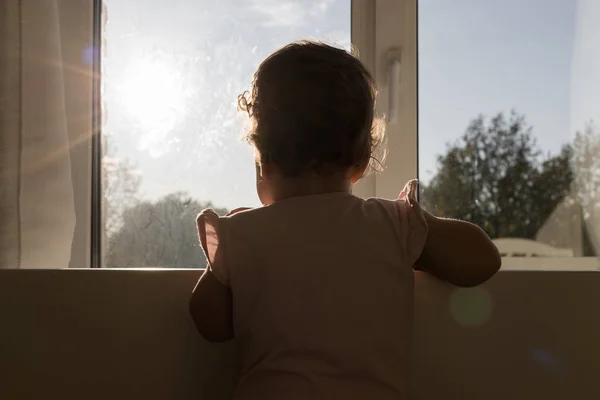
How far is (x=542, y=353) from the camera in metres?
0.91

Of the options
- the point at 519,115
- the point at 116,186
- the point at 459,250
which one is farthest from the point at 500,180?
the point at 116,186

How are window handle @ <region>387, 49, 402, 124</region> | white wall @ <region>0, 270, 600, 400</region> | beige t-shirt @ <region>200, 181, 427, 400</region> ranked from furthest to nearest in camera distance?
window handle @ <region>387, 49, 402, 124</region> < white wall @ <region>0, 270, 600, 400</region> < beige t-shirt @ <region>200, 181, 427, 400</region>

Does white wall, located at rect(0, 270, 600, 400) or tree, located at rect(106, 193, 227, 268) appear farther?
tree, located at rect(106, 193, 227, 268)

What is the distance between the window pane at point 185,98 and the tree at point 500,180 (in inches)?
15.3

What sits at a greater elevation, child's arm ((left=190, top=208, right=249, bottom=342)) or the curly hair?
the curly hair

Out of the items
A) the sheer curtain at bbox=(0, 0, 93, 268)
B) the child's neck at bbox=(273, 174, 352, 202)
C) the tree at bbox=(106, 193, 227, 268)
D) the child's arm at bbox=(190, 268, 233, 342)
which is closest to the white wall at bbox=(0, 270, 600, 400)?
the child's arm at bbox=(190, 268, 233, 342)

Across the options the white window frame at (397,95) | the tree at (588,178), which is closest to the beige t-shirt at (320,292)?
the white window frame at (397,95)

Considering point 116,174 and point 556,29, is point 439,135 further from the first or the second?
point 116,174

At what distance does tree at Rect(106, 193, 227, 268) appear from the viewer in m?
1.42

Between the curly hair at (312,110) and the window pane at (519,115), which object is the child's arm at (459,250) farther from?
the window pane at (519,115)

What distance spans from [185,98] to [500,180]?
2.49 feet

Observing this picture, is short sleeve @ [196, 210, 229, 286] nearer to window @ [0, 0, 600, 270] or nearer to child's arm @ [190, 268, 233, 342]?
child's arm @ [190, 268, 233, 342]

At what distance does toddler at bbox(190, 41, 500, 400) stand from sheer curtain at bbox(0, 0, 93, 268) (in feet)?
1.73

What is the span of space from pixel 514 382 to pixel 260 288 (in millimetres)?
412
